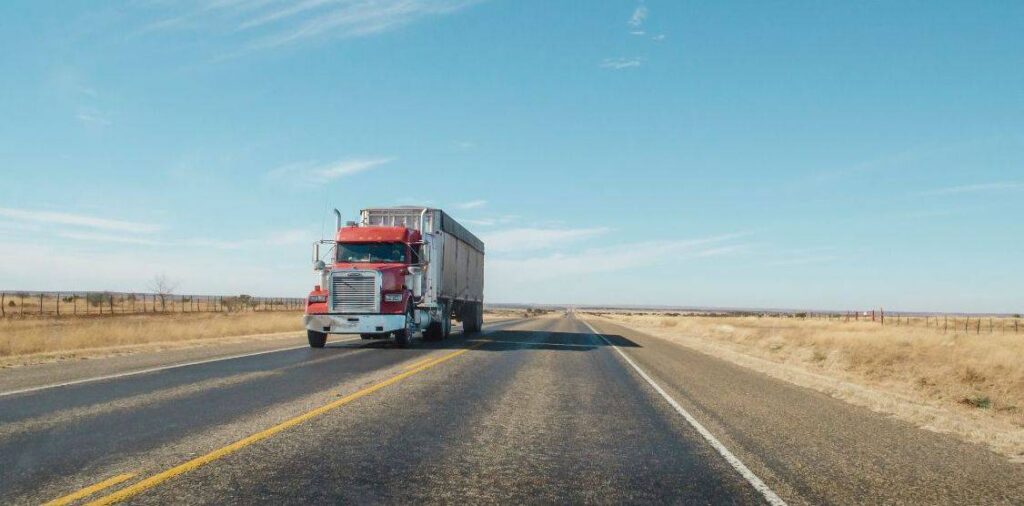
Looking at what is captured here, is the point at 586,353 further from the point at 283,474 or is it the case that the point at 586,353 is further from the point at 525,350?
the point at 283,474

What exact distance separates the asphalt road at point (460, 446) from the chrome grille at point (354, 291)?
726 centimetres

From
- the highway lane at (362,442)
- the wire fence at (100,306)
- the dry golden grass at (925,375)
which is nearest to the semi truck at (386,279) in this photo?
the highway lane at (362,442)

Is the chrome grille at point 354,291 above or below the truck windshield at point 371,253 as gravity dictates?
below

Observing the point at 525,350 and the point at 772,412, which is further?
the point at 525,350

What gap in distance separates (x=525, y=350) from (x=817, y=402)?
1032 centimetres

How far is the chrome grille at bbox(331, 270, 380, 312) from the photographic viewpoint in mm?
19359

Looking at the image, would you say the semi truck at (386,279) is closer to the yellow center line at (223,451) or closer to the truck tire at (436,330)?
the truck tire at (436,330)

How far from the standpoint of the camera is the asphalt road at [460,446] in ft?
16.9

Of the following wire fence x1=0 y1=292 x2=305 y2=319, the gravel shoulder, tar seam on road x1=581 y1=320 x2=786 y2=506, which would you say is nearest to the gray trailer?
the gravel shoulder

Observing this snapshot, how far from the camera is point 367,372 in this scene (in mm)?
13156

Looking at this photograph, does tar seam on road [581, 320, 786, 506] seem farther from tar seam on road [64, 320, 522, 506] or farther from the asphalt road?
tar seam on road [64, 320, 522, 506]

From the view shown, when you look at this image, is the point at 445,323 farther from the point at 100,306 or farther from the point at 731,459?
the point at 100,306

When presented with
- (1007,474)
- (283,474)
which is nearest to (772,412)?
(1007,474)

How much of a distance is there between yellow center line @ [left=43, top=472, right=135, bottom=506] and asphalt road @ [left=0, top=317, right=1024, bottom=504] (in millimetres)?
19
